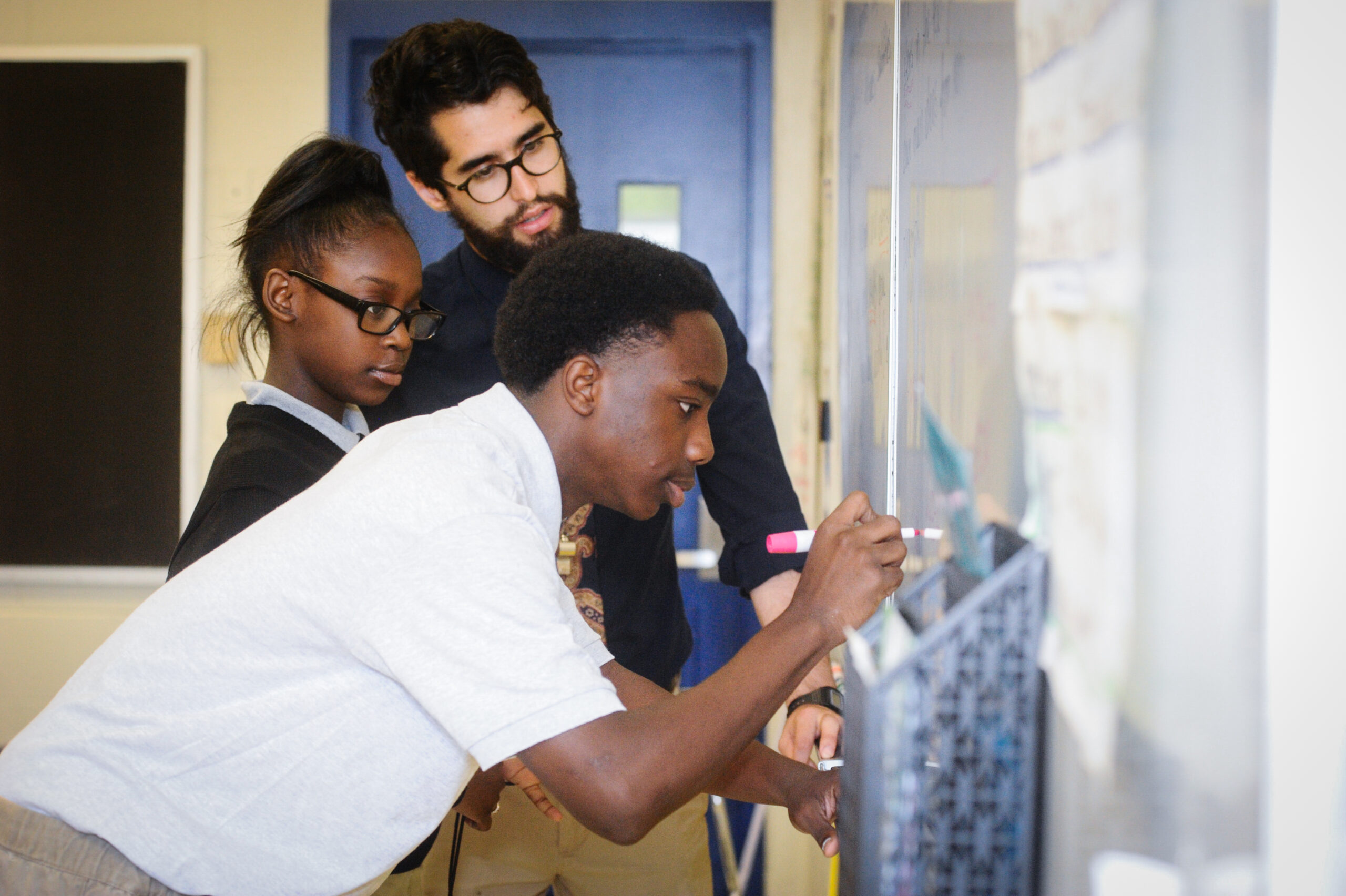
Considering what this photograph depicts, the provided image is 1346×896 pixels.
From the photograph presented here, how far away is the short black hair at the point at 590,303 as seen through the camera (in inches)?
33.5

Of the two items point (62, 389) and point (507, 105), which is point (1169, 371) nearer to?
point (507, 105)

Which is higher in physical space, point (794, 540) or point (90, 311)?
point (90, 311)

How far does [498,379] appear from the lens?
1367mm

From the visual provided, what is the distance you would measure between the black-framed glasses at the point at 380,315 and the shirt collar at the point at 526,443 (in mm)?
366

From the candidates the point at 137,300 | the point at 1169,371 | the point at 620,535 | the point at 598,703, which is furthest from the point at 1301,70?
the point at 137,300

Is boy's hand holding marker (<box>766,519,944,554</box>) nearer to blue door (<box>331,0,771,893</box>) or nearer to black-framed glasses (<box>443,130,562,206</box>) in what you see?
black-framed glasses (<box>443,130,562,206</box>)

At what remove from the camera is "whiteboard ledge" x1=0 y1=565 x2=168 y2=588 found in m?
2.17

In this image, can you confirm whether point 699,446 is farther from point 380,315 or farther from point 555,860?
point 555,860

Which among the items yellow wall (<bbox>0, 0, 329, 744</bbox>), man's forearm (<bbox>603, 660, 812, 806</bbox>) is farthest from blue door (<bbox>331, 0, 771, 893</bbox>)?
man's forearm (<bbox>603, 660, 812, 806</bbox>)

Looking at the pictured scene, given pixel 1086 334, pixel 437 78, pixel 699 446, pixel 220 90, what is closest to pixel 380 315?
pixel 437 78

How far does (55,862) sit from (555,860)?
0.73 m

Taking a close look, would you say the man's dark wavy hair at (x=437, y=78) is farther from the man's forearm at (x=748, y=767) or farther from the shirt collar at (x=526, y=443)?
the man's forearm at (x=748, y=767)

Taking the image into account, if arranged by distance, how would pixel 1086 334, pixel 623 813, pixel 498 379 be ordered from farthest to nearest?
1. pixel 498 379
2. pixel 623 813
3. pixel 1086 334

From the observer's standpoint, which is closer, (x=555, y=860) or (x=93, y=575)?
(x=555, y=860)
